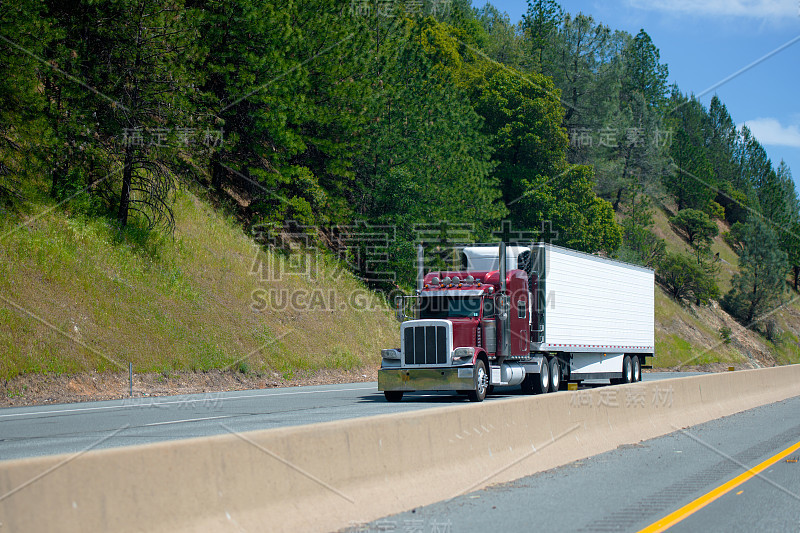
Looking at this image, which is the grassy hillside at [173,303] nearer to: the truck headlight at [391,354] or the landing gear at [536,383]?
the truck headlight at [391,354]

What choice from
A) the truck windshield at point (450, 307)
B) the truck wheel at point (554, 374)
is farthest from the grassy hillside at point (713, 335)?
the truck windshield at point (450, 307)

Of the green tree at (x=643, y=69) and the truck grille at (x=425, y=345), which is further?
the green tree at (x=643, y=69)

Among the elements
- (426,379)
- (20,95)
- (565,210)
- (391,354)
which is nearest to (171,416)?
(391,354)

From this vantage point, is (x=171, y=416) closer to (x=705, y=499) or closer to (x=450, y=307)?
(x=450, y=307)

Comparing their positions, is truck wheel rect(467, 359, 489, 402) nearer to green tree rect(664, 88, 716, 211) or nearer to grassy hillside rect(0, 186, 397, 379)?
grassy hillside rect(0, 186, 397, 379)

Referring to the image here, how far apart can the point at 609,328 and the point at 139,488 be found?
24.5m

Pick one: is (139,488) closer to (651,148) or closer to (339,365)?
(339,365)

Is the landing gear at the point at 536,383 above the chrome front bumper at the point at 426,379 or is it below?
below

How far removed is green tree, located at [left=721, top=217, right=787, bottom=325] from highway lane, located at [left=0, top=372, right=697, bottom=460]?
71.7 m

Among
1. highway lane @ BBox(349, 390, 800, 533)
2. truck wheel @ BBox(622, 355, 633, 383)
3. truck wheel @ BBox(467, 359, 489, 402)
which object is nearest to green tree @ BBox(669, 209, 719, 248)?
truck wheel @ BBox(622, 355, 633, 383)

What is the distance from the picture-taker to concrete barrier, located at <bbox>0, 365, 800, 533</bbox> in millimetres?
4961

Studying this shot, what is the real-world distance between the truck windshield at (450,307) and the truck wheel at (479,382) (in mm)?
1429

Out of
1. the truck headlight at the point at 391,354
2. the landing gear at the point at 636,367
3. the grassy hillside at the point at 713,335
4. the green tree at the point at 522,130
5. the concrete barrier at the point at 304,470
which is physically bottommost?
the grassy hillside at the point at 713,335

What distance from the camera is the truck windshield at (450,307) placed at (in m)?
21.7
